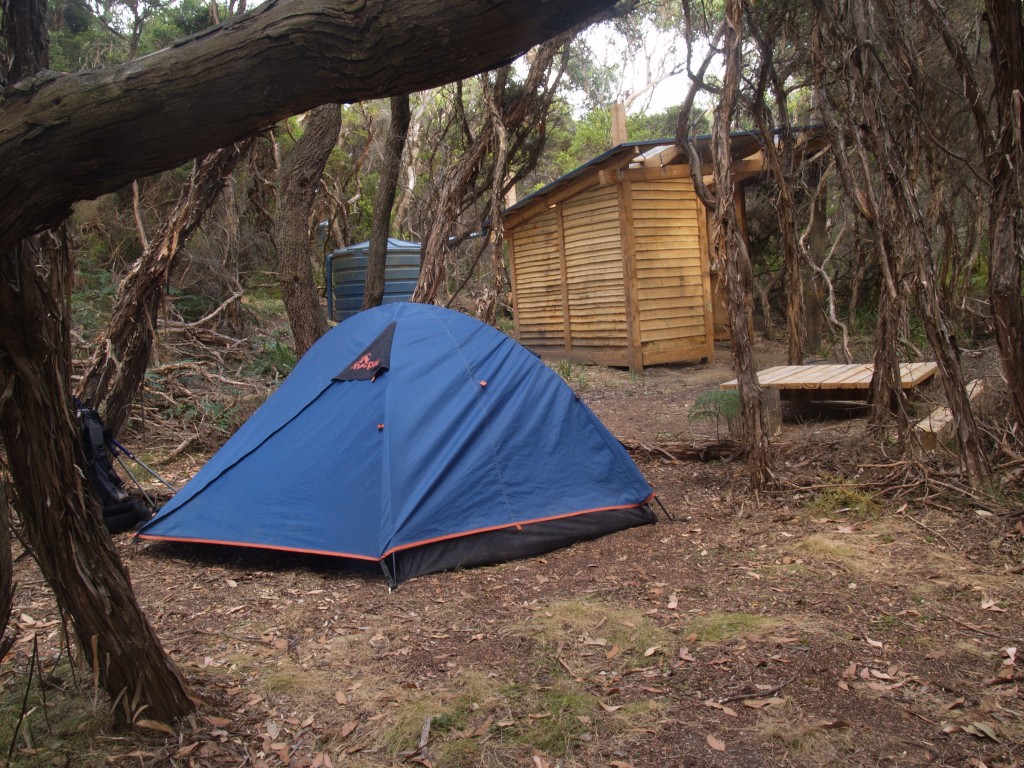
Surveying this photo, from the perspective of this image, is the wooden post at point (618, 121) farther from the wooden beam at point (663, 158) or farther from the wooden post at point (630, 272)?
the wooden beam at point (663, 158)

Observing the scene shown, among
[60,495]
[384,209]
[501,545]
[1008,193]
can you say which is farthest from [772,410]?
[60,495]

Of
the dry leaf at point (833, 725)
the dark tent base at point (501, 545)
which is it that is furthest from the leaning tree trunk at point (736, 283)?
the dry leaf at point (833, 725)

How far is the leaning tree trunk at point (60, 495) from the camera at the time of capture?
2.38 m

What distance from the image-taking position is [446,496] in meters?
4.82

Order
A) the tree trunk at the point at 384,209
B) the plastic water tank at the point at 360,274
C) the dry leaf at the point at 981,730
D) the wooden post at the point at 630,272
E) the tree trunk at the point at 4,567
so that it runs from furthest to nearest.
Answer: the plastic water tank at the point at 360,274, the wooden post at the point at 630,272, the tree trunk at the point at 384,209, the dry leaf at the point at 981,730, the tree trunk at the point at 4,567

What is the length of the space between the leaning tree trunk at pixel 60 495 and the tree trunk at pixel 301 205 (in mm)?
5621

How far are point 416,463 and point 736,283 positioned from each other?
8.18 ft

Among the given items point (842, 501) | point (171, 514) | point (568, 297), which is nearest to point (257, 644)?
point (171, 514)

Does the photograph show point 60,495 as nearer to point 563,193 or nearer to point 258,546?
point 258,546

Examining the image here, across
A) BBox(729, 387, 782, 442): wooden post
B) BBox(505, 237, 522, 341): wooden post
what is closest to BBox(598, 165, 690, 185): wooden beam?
BBox(505, 237, 522, 341): wooden post

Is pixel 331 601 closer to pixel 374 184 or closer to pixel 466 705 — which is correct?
pixel 466 705

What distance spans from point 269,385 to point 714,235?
5.98m

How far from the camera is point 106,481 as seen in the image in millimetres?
5574

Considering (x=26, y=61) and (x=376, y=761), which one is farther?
(x=376, y=761)
